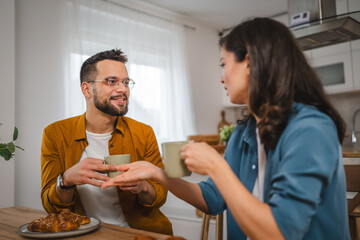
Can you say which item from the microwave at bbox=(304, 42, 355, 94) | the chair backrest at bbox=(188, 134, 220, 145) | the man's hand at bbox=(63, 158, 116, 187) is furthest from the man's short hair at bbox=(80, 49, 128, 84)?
the microwave at bbox=(304, 42, 355, 94)

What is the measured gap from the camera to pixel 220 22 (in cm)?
502

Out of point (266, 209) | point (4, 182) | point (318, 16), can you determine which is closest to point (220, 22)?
point (318, 16)

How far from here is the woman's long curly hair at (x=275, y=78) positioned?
86 centimetres

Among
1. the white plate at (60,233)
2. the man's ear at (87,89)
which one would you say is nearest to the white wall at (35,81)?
the man's ear at (87,89)

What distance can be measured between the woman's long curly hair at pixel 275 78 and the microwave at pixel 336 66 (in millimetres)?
3215

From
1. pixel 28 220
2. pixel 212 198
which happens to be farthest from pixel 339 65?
pixel 28 220

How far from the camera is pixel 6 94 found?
7.81 feet

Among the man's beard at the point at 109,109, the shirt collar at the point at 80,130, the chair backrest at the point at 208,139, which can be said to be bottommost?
the chair backrest at the point at 208,139

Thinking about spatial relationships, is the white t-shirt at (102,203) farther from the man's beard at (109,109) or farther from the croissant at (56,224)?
the croissant at (56,224)

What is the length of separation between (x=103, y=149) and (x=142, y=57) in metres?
2.48

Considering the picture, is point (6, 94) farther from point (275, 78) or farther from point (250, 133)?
point (275, 78)

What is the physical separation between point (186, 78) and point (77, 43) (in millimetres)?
1721

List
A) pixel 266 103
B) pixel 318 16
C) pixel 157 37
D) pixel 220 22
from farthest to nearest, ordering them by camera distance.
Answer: pixel 220 22, pixel 157 37, pixel 318 16, pixel 266 103

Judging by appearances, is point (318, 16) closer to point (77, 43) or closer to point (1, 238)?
point (77, 43)
